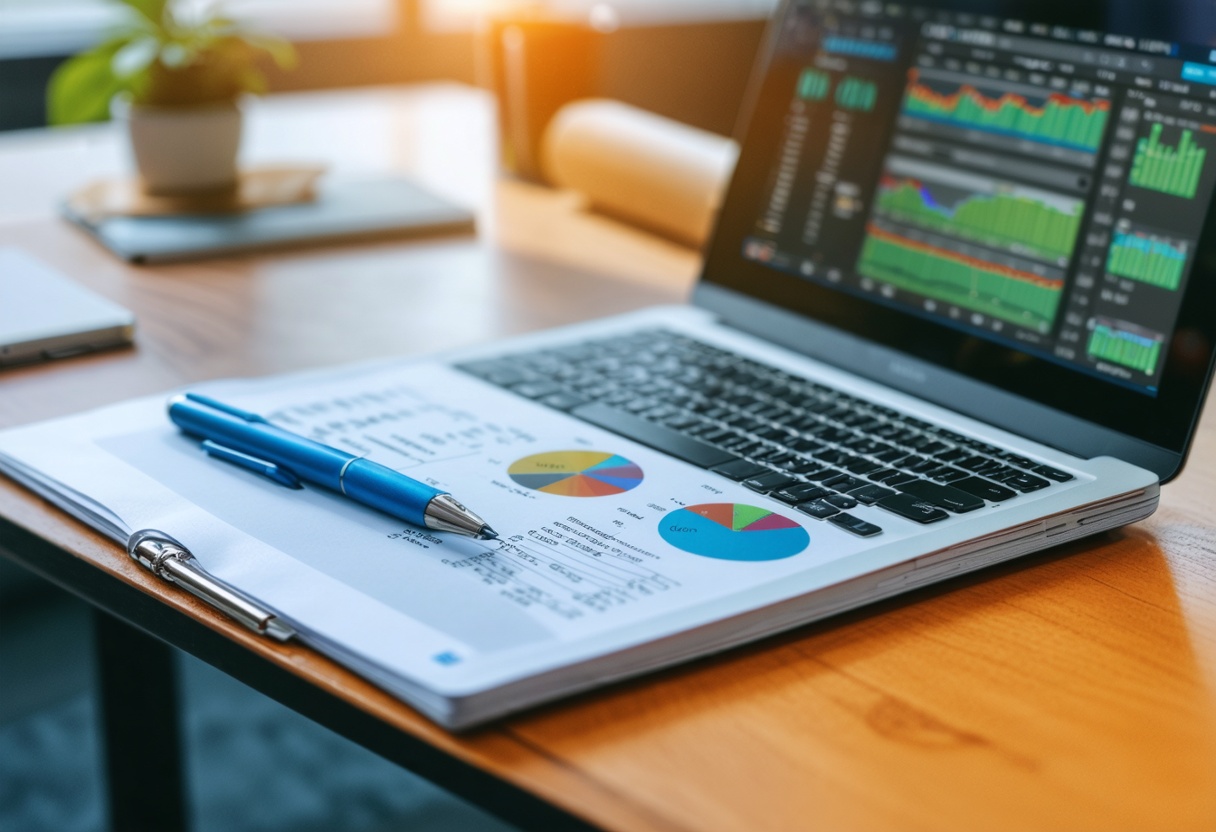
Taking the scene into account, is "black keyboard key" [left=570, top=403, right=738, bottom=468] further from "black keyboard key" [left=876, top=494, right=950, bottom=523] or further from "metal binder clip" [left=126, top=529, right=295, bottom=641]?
"metal binder clip" [left=126, top=529, right=295, bottom=641]

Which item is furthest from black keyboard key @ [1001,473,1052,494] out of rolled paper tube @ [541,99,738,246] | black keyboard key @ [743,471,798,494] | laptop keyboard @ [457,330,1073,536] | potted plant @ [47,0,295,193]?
potted plant @ [47,0,295,193]

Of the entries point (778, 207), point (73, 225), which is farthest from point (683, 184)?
point (73, 225)

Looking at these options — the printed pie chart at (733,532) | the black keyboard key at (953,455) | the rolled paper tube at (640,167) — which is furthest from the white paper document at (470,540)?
the rolled paper tube at (640,167)

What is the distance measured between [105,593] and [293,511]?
91 mm

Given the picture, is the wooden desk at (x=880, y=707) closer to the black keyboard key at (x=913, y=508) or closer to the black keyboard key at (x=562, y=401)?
the black keyboard key at (x=913, y=508)

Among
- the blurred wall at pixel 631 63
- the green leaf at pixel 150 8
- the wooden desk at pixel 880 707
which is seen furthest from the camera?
the blurred wall at pixel 631 63

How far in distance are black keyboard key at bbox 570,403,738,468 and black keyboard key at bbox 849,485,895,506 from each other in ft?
0.23

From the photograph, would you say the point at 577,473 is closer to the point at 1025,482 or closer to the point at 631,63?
the point at 1025,482

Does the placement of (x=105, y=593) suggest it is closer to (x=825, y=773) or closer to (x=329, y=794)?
(x=825, y=773)

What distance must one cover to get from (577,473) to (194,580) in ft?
0.63

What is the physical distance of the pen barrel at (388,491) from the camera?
0.57m

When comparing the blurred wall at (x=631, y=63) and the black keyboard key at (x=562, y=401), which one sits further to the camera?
the blurred wall at (x=631, y=63)

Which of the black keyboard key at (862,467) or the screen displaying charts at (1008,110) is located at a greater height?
the screen displaying charts at (1008,110)

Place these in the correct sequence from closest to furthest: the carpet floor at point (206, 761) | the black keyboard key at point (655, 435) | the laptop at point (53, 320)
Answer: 1. the black keyboard key at point (655, 435)
2. the laptop at point (53, 320)
3. the carpet floor at point (206, 761)
